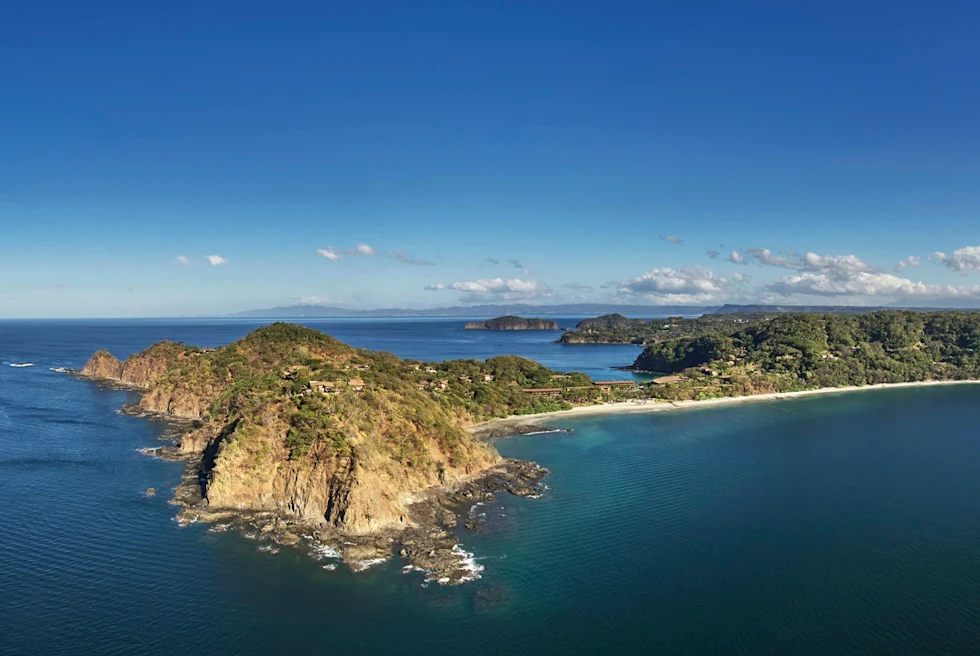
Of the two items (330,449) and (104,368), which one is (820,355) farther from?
(104,368)

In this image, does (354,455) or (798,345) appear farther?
(798,345)

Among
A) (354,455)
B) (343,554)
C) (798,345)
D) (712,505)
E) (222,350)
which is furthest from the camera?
(798,345)

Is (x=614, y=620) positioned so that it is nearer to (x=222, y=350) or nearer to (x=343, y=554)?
(x=343, y=554)

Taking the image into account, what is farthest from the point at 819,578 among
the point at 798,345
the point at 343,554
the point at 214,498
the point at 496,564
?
the point at 798,345

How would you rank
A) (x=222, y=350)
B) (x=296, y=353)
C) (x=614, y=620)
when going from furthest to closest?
1. (x=222, y=350)
2. (x=296, y=353)
3. (x=614, y=620)

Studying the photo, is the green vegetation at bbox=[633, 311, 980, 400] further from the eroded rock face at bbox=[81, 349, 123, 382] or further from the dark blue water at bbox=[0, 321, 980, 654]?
the eroded rock face at bbox=[81, 349, 123, 382]

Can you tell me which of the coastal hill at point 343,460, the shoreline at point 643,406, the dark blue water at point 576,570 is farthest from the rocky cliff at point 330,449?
the shoreline at point 643,406
